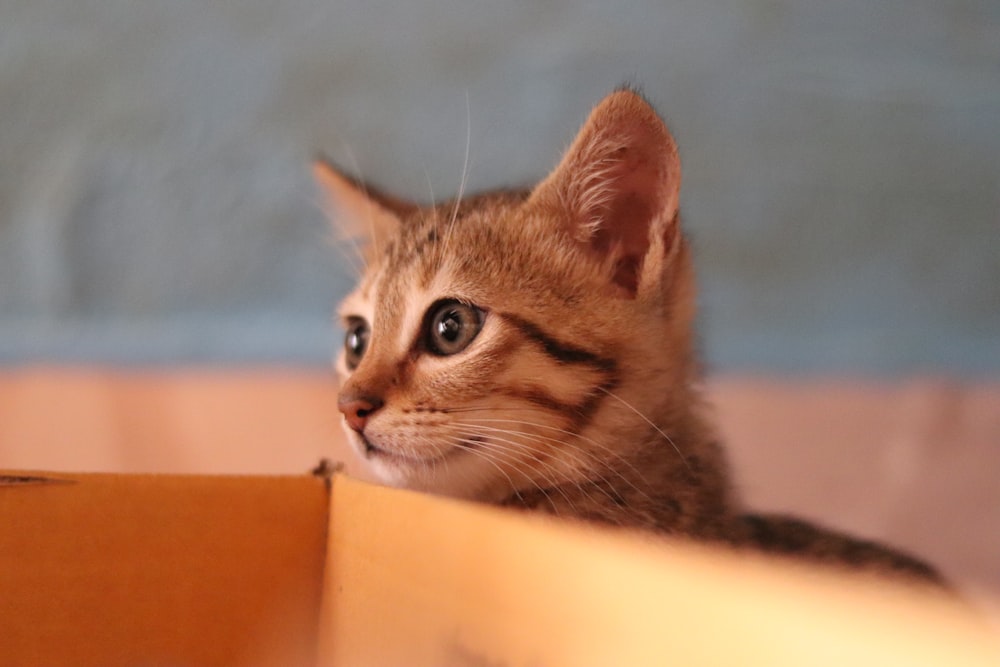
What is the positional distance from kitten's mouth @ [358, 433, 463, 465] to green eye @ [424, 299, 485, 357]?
0.43 feet

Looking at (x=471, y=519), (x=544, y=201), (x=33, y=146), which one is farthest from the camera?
(x=33, y=146)

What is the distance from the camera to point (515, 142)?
6.11 ft

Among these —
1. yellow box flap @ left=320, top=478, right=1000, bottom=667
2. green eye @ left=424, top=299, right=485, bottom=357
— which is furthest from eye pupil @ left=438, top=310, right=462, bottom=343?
yellow box flap @ left=320, top=478, right=1000, bottom=667

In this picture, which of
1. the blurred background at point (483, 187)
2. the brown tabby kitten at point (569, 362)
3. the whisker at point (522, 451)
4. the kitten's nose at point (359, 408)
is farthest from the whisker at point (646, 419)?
the blurred background at point (483, 187)

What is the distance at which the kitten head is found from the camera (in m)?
0.89

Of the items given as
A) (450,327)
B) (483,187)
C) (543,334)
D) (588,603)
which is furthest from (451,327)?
(483,187)

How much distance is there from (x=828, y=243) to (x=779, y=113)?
1.13ft

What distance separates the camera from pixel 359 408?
890mm

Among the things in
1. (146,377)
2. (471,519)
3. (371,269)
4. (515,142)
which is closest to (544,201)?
(371,269)

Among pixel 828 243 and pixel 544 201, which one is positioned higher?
pixel 828 243

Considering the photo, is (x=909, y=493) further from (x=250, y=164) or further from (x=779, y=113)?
(x=250, y=164)

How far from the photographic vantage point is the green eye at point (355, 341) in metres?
1.16

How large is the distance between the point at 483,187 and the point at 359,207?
0.53m

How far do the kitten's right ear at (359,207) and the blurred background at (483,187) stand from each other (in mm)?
460
